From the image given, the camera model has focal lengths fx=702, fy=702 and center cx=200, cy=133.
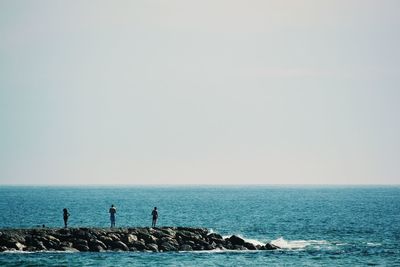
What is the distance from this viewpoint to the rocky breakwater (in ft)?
179

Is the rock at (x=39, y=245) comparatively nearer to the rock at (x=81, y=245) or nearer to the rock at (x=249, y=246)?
the rock at (x=81, y=245)

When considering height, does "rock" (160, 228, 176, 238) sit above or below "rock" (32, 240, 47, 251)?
above

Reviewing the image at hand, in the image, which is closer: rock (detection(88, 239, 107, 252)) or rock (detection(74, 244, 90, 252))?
rock (detection(74, 244, 90, 252))

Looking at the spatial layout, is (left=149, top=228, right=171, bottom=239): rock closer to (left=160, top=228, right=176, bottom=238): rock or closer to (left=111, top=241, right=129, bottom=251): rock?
(left=160, top=228, right=176, bottom=238): rock

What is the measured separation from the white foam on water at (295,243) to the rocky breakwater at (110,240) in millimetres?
4506

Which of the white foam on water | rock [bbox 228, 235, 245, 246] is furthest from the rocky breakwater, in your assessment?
the white foam on water

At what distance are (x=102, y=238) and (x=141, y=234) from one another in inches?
139

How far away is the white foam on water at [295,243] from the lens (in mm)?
64625

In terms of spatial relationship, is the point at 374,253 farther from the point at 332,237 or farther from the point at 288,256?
the point at 332,237

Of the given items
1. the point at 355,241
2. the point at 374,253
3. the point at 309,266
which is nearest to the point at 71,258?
the point at 309,266

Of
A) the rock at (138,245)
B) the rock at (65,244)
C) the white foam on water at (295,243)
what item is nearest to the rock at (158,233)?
the rock at (138,245)

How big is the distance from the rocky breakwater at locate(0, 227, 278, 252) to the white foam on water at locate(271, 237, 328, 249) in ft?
14.8

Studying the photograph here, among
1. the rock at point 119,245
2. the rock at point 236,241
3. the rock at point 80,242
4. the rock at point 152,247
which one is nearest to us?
the rock at point 80,242

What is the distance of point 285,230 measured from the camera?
83.5m
